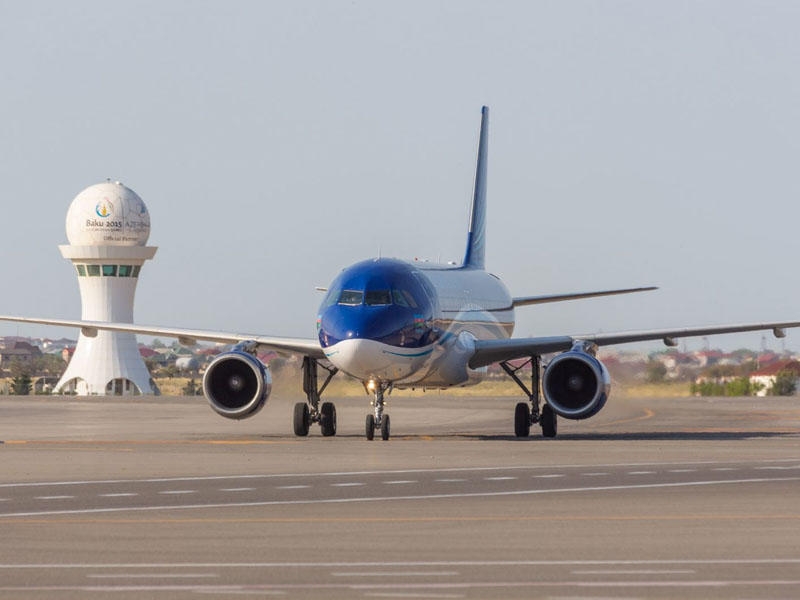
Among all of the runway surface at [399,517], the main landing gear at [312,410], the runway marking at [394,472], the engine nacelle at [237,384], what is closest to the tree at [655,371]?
the main landing gear at [312,410]

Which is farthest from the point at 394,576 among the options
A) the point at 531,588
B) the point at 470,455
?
the point at 470,455

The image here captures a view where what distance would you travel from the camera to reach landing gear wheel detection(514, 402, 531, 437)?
39500mm

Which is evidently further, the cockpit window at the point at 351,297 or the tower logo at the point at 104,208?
the tower logo at the point at 104,208

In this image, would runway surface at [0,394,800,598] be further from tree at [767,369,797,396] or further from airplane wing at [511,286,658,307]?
tree at [767,369,797,396]

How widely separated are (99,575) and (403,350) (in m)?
23.3

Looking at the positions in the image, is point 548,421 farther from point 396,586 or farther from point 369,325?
point 396,586

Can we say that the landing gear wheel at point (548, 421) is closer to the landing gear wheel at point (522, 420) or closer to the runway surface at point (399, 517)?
the landing gear wheel at point (522, 420)

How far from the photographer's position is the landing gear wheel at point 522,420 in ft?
130

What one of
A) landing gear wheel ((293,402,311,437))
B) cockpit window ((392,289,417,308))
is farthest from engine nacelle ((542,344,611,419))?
landing gear wheel ((293,402,311,437))

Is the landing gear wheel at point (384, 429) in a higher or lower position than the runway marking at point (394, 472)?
higher

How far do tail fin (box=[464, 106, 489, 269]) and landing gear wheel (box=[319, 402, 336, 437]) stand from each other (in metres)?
15.9

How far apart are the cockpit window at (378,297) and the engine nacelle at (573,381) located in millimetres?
4120

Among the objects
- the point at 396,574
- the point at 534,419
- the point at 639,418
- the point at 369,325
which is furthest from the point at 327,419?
the point at 396,574

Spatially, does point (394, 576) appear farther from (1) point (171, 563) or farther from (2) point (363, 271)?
(2) point (363, 271)
